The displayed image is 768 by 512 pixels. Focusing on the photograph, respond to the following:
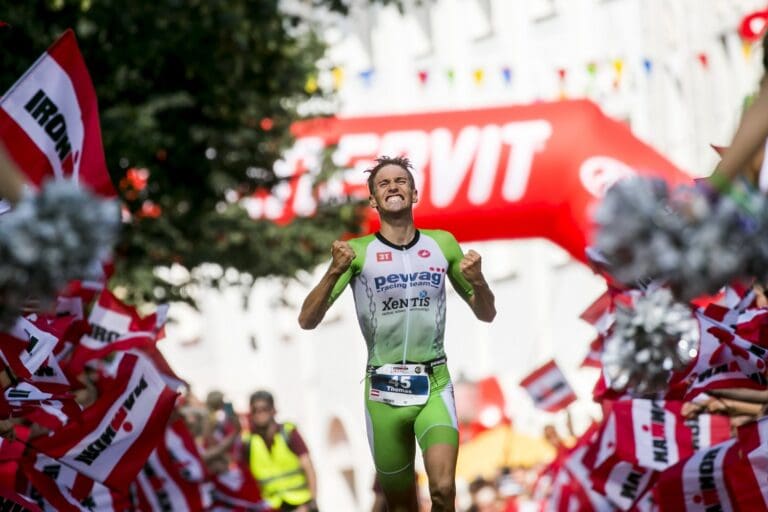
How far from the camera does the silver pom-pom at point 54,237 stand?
6.31 m

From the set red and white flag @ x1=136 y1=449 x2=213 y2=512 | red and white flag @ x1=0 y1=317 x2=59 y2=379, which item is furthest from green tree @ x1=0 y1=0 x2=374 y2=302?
red and white flag @ x1=0 y1=317 x2=59 y2=379

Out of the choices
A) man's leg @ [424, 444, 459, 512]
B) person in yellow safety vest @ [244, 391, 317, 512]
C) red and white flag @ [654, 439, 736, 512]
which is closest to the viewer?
man's leg @ [424, 444, 459, 512]

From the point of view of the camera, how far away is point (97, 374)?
14250 millimetres

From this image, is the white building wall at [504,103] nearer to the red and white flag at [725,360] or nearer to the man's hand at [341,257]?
the red and white flag at [725,360]

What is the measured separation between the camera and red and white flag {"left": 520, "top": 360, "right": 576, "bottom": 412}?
53.0 ft

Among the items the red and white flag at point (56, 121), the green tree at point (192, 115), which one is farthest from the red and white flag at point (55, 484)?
the green tree at point (192, 115)

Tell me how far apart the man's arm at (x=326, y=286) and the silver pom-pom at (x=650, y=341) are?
257 centimetres

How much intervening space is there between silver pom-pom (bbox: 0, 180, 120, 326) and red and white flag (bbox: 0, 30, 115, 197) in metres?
3.72

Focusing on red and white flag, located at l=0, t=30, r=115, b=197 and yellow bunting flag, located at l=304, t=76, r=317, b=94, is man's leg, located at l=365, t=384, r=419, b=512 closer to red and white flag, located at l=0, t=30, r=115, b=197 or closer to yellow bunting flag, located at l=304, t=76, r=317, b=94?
red and white flag, located at l=0, t=30, r=115, b=197

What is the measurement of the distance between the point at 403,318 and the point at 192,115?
39.5 ft

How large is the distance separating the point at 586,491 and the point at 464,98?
27.3m

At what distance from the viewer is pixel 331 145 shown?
2488cm

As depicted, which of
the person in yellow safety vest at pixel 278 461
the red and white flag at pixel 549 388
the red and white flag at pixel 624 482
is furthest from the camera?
the person in yellow safety vest at pixel 278 461

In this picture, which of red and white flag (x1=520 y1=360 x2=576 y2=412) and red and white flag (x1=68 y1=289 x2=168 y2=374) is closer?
red and white flag (x1=68 y1=289 x2=168 y2=374)
